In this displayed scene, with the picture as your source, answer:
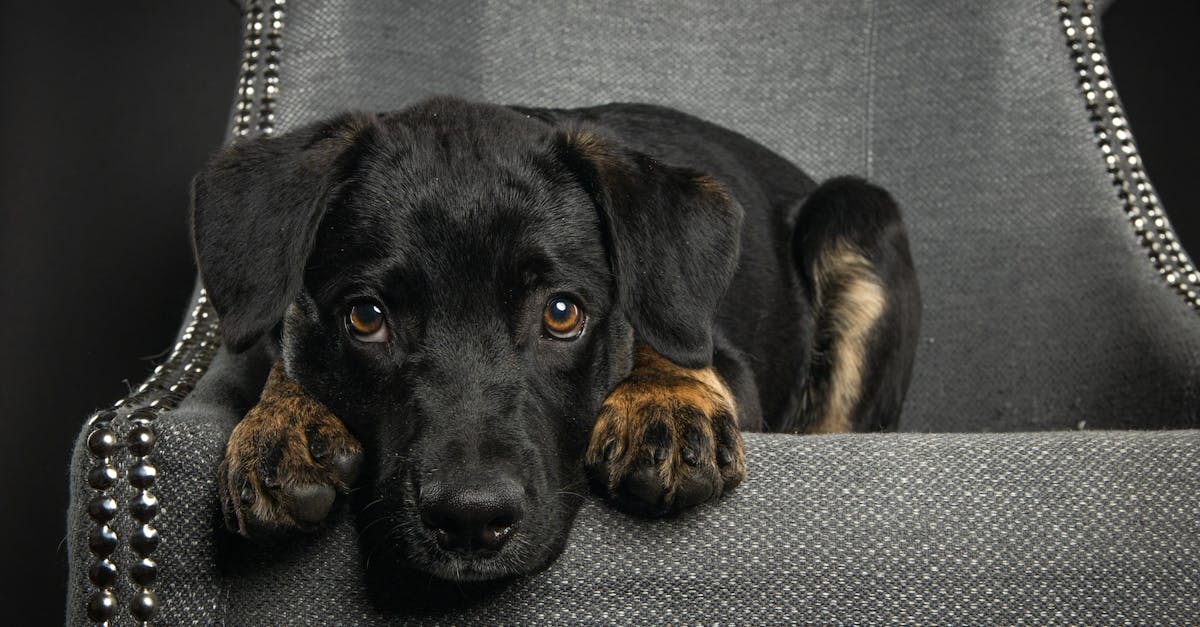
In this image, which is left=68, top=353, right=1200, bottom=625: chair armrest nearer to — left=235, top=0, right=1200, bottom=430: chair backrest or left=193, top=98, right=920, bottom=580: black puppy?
left=193, top=98, right=920, bottom=580: black puppy

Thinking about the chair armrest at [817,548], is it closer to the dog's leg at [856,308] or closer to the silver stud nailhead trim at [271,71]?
the dog's leg at [856,308]

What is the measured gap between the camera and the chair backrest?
12.7 feet

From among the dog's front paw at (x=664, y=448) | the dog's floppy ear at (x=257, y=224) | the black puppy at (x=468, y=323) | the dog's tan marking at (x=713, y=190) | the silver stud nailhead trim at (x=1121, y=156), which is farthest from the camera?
the silver stud nailhead trim at (x=1121, y=156)

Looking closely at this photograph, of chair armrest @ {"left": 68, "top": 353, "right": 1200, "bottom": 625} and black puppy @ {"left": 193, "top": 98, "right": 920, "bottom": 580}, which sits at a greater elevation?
black puppy @ {"left": 193, "top": 98, "right": 920, "bottom": 580}

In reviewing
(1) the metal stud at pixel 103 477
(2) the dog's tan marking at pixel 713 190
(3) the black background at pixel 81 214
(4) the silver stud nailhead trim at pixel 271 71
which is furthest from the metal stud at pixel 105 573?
(3) the black background at pixel 81 214

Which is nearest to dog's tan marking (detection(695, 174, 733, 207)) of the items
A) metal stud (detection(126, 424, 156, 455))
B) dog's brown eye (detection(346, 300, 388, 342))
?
dog's brown eye (detection(346, 300, 388, 342))

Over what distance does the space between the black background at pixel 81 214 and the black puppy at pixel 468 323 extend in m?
1.97

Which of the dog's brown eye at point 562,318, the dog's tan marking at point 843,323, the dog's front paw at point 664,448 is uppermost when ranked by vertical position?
the dog's brown eye at point 562,318

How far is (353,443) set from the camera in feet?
7.47

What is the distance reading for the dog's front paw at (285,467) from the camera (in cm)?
203

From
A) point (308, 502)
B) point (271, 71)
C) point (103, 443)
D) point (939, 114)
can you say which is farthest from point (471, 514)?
point (939, 114)

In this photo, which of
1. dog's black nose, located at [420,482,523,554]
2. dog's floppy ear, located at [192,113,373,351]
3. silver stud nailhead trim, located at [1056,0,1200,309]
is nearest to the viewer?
dog's black nose, located at [420,482,523,554]

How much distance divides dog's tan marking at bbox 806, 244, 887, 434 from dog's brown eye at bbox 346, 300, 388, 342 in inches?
75.4

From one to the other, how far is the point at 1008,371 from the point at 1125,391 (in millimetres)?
494
